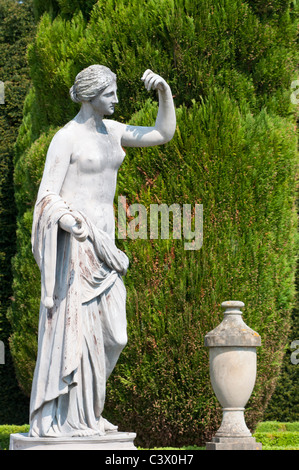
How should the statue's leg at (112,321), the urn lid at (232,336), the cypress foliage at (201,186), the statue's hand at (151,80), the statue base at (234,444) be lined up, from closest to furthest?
the statue's leg at (112,321)
the statue's hand at (151,80)
the statue base at (234,444)
the urn lid at (232,336)
the cypress foliage at (201,186)

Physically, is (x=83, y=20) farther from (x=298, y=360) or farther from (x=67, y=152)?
(x=298, y=360)

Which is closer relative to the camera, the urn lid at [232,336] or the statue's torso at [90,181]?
the statue's torso at [90,181]

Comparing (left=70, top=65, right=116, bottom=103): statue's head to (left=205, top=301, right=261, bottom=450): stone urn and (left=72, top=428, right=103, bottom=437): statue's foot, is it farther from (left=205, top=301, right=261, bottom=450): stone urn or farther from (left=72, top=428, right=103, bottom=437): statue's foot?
(left=205, top=301, right=261, bottom=450): stone urn

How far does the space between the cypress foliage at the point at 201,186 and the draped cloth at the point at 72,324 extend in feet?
10.4

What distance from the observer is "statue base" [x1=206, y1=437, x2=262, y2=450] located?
274 inches

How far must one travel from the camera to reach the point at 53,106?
9.78 meters

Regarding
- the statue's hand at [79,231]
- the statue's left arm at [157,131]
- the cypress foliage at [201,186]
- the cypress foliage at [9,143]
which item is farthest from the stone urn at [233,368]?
the cypress foliage at [9,143]

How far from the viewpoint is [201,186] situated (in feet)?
27.5

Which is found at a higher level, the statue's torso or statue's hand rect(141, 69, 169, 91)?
statue's hand rect(141, 69, 169, 91)

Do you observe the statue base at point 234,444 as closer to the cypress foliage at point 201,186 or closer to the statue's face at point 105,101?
the cypress foliage at point 201,186

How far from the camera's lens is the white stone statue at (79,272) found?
16.1ft

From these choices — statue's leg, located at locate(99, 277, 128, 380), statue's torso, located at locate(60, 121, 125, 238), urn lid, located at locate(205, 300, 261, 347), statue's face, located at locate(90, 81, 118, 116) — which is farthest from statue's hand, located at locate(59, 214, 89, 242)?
urn lid, located at locate(205, 300, 261, 347)

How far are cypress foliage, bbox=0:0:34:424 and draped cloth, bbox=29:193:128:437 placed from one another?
7442 millimetres
